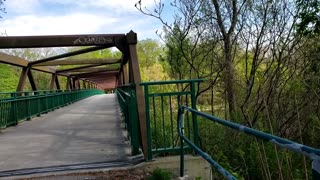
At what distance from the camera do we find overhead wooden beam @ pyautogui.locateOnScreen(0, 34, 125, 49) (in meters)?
6.17

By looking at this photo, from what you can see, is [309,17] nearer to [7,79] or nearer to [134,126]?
[134,126]

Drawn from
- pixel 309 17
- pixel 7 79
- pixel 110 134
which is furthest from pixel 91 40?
pixel 7 79

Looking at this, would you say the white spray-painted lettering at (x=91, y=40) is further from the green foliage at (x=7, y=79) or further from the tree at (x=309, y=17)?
the green foliage at (x=7, y=79)

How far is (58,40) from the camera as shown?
20.7ft

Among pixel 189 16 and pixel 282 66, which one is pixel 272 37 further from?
pixel 189 16

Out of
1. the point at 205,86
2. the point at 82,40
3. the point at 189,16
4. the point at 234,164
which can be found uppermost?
the point at 189,16

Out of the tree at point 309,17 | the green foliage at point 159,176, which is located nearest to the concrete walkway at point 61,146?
the green foliage at point 159,176

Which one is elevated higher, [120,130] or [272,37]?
[272,37]

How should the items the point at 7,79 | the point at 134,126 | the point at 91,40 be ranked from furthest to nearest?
1. the point at 7,79
2. the point at 91,40
3. the point at 134,126

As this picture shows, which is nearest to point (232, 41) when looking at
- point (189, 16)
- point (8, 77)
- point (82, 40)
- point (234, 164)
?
point (189, 16)

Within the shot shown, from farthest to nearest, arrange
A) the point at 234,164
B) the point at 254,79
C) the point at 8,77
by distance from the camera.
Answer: the point at 8,77 → the point at 254,79 → the point at 234,164

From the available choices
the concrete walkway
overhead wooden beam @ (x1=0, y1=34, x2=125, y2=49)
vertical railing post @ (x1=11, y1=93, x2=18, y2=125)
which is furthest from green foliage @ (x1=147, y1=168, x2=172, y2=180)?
vertical railing post @ (x1=11, y1=93, x2=18, y2=125)

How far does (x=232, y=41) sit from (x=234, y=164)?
10.9 ft

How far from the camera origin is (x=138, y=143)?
5.26m
